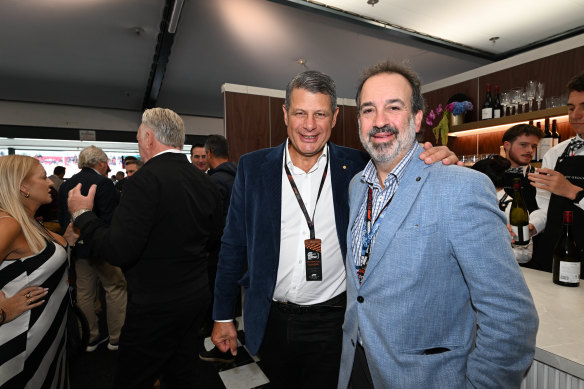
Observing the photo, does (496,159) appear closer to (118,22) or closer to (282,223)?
(282,223)

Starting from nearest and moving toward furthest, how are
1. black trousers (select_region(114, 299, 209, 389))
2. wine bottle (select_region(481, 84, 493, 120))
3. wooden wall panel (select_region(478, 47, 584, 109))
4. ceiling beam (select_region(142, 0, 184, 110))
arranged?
black trousers (select_region(114, 299, 209, 389)) < wooden wall panel (select_region(478, 47, 584, 109)) < wine bottle (select_region(481, 84, 493, 120)) < ceiling beam (select_region(142, 0, 184, 110))

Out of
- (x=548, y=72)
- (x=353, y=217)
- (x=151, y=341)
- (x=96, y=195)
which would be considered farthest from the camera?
(x=548, y=72)

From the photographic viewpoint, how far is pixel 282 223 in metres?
1.45

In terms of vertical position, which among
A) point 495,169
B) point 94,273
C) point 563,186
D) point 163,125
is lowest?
point 94,273

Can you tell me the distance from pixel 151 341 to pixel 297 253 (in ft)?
3.10

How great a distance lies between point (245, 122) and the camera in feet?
13.7

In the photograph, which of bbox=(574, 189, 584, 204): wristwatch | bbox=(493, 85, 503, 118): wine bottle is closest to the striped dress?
bbox=(574, 189, 584, 204): wristwatch

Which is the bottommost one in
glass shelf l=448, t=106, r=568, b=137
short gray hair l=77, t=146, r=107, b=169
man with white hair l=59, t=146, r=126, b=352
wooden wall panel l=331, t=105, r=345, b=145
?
man with white hair l=59, t=146, r=126, b=352

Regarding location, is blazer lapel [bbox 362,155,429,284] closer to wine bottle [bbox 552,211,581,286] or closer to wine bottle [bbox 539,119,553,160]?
wine bottle [bbox 552,211,581,286]

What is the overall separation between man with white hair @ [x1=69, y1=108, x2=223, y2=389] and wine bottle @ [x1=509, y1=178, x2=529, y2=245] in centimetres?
193

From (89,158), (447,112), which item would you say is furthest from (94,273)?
(447,112)

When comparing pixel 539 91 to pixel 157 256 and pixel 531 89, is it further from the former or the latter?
pixel 157 256

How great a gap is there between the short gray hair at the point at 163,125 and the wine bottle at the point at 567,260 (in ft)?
6.87

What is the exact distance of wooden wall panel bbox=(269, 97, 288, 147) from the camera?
4.32m
